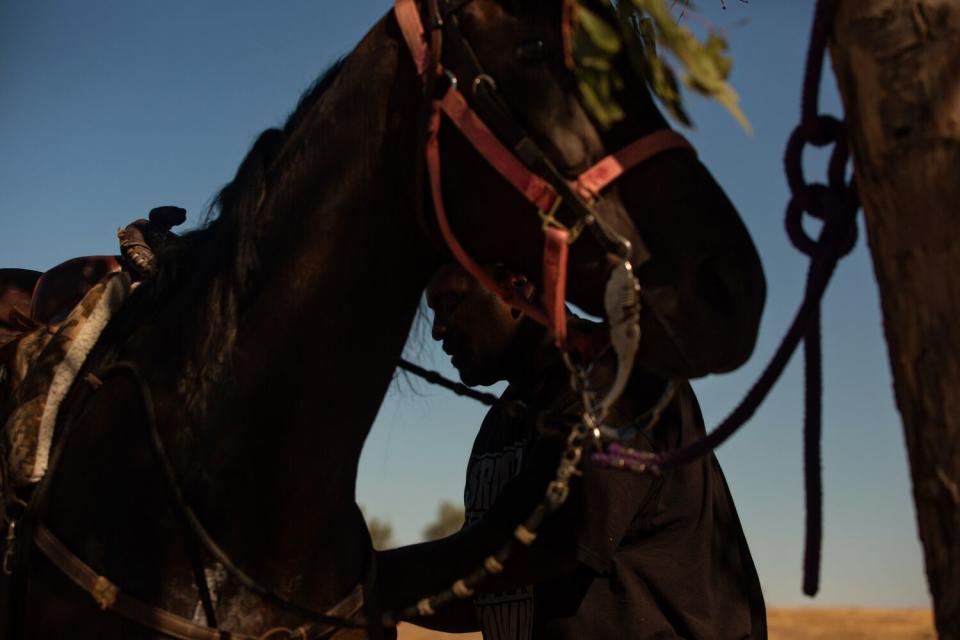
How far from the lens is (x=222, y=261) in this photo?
2.70 meters

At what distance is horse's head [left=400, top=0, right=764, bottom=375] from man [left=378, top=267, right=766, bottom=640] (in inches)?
26.6

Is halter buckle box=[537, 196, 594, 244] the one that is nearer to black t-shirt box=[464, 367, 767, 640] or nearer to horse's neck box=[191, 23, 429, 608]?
horse's neck box=[191, 23, 429, 608]

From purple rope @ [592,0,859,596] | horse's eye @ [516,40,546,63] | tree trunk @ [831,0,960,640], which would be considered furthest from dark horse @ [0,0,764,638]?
tree trunk @ [831,0,960,640]

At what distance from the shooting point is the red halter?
2.26 m

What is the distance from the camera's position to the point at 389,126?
2.55 m

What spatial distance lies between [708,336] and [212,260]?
1.36m

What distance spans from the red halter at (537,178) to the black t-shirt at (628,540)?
772mm

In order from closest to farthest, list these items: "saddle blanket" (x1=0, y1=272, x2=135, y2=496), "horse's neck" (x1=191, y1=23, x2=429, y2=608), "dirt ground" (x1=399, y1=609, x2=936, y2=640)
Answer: "horse's neck" (x1=191, y1=23, x2=429, y2=608) < "saddle blanket" (x1=0, y1=272, x2=135, y2=496) < "dirt ground" (x1=399, y1=609, x2=936, y2=640)

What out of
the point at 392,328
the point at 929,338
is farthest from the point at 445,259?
the point at 929,338

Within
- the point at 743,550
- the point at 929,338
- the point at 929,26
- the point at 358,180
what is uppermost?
the point at 358,180

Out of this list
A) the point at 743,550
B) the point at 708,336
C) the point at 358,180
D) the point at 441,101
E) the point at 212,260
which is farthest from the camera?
the point at 743,550

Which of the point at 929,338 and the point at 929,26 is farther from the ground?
the point at 929,26

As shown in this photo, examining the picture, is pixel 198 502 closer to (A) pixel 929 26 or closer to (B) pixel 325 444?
(B) pixel 325 444

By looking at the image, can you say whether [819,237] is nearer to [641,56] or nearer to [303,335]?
[641,56]
